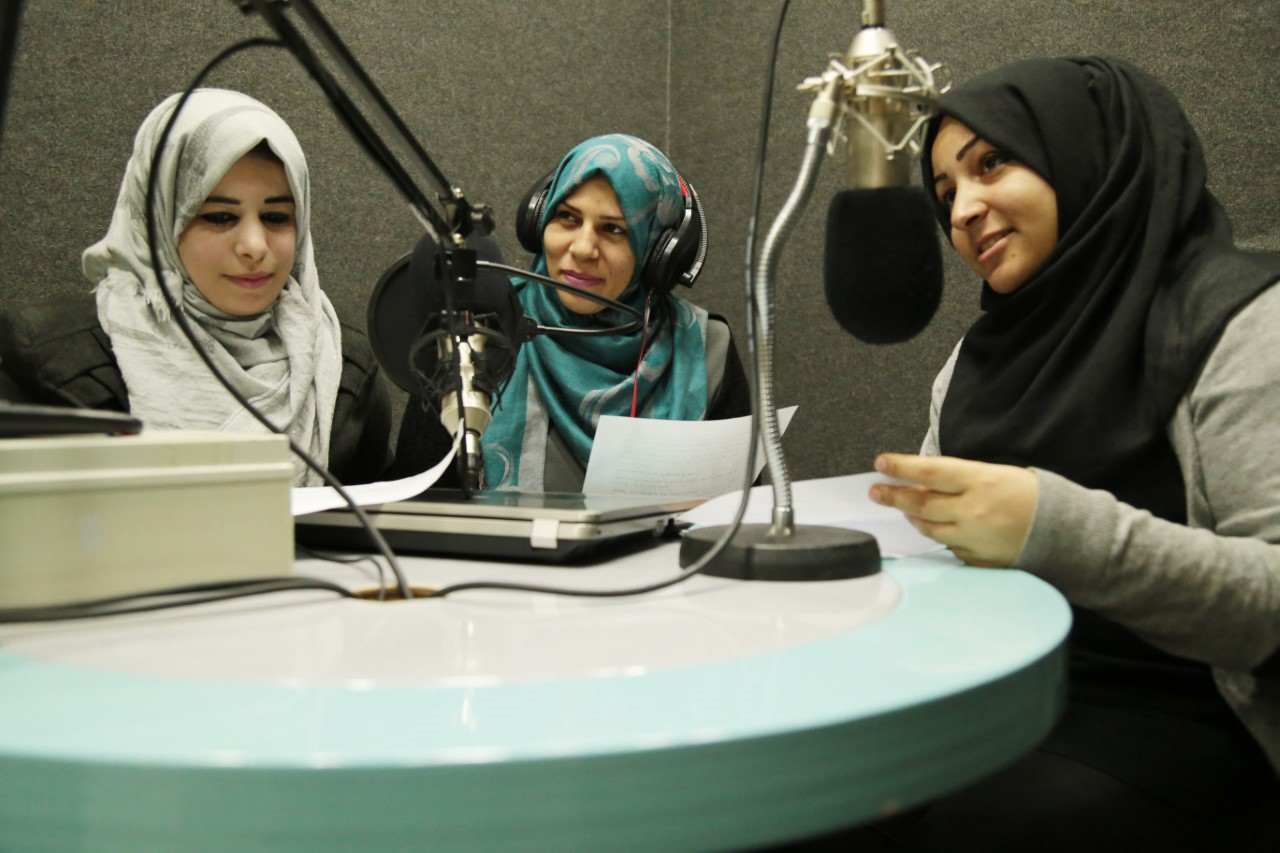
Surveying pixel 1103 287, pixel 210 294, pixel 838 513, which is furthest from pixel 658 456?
pixel 210 294

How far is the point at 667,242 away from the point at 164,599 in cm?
124

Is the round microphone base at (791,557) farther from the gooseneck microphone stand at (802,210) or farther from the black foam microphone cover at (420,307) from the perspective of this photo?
the black foam microphone cover at (420,307)

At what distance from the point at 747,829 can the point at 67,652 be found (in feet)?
1.04

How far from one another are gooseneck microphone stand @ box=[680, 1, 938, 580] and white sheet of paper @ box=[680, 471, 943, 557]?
83 mm

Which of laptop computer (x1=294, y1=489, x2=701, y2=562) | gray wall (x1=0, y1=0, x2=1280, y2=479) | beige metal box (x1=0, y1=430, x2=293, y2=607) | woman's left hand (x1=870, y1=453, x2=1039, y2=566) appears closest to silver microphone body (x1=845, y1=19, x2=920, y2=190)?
woman's left hand (x1=870, y1=453, x2=1039, y2=566)

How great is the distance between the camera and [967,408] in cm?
109

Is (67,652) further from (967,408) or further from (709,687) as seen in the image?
(967,408)

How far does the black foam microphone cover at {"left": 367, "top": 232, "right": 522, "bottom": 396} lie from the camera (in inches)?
30.7

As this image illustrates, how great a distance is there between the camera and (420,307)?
80cm

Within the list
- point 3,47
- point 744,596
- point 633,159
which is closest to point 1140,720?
point 744,596

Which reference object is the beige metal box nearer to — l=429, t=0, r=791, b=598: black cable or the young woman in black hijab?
l=429, t=0, r=791, b=598: black cable

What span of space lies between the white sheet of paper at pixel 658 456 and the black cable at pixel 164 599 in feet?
1.33

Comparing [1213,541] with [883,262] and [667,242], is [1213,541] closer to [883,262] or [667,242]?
[883,262]

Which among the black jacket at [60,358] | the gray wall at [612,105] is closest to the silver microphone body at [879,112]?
the gray wall at [612,105]
